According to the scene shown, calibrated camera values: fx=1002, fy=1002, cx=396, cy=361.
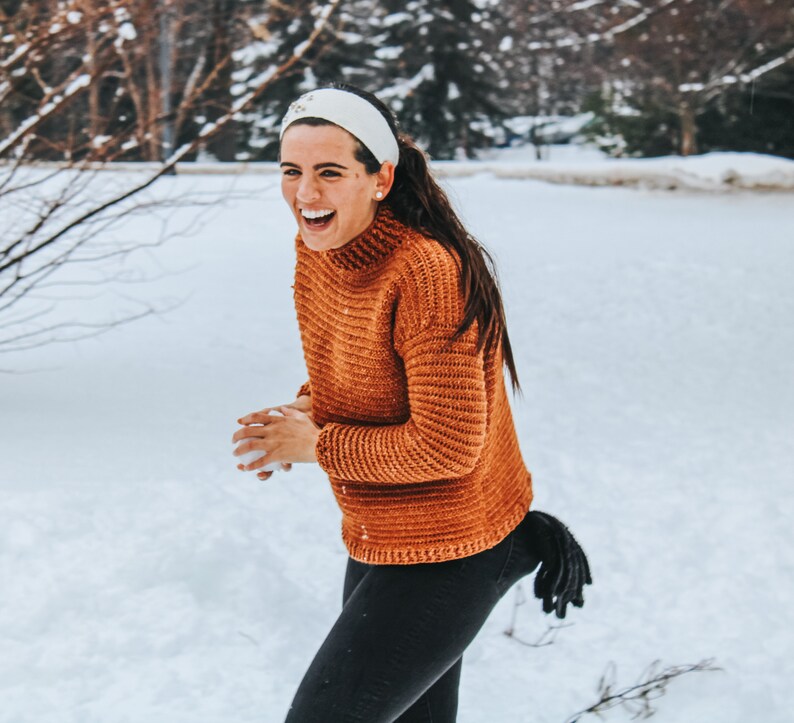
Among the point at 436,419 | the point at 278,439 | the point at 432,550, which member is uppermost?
the point at 436,419

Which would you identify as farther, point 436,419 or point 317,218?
point 317,218

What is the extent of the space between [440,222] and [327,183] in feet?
0.70

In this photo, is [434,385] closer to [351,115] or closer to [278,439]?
[278,439]

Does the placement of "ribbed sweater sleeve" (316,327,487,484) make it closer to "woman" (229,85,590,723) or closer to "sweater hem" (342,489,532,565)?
"woman" (229,85,590,723)

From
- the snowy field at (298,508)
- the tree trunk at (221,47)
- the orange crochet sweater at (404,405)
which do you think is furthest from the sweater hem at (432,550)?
the tree trunk at (221,47)

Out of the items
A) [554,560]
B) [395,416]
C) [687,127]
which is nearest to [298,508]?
[554,560]

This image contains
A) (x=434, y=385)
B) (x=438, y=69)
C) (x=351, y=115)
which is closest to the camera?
(x=434, y=385)

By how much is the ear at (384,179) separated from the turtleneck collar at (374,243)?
0.03 meters

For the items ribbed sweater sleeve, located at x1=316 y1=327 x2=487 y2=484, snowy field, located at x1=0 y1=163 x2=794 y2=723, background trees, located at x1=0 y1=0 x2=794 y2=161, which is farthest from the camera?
background trees, located at x1=0 y1=0 x2=794 y2=161

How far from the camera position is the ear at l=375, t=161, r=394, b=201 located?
1755 millimetres

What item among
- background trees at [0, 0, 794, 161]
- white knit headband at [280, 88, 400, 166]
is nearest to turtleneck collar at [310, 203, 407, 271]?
white knit headband at [280, 88, 400, 166]

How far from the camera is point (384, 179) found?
1765mm

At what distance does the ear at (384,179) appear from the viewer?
1.76 meters

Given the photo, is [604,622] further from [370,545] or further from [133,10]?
[133,10]
